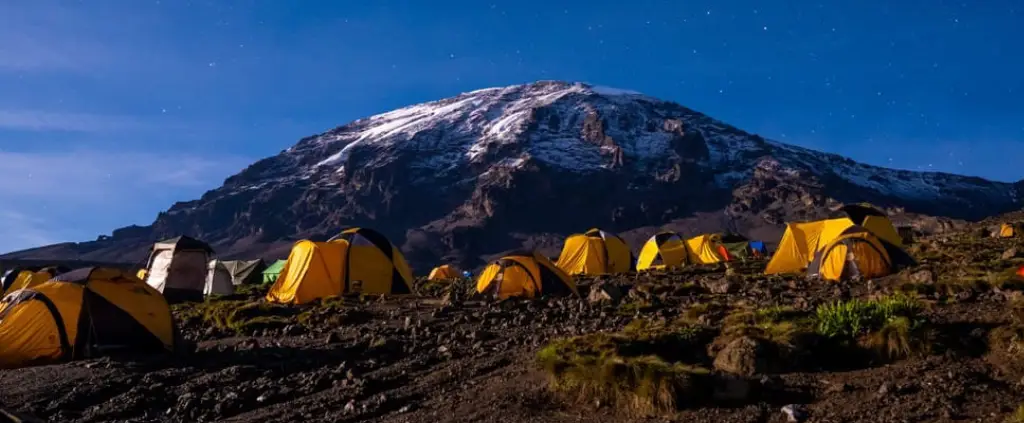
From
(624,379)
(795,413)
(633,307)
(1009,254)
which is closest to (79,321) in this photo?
(624,379)

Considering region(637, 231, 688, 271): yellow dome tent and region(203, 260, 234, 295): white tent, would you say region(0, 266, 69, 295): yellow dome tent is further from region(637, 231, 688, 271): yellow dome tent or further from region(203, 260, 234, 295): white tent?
region(637, 231, 688, 271): yellow dome tent

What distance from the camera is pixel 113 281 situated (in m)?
13.9

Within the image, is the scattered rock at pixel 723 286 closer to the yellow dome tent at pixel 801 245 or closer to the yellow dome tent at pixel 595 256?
the yellow dome tent at pixel 801 245

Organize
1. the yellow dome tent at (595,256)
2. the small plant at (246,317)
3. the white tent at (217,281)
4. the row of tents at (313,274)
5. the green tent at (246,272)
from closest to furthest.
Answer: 1. the row of tents at (313,274)
2. the small plant at (246,317)
3. the white tent at (217,281)
4. the yellow dome tent at (595,256)
5. the green tent at (246,272)

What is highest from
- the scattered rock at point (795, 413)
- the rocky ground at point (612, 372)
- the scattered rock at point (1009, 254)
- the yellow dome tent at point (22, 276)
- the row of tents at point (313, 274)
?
the yellow dome tent at point (22, 276)

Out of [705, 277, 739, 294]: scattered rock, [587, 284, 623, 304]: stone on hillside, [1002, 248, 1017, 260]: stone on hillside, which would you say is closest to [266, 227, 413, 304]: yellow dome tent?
[587, 284, 623, 304]: stone on hillside

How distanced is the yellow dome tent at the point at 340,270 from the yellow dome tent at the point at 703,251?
19.5m

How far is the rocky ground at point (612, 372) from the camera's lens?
753 centimetres

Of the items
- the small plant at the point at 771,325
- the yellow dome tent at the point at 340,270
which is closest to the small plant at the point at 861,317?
the small plant at the point at 771,325

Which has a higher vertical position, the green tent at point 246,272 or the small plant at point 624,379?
the green tent at point 246,272

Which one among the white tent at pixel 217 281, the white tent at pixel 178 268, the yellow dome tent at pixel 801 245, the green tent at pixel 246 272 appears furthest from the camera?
the green tent at pixel 246 272

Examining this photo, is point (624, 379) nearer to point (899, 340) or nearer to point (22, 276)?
point (899, 340)

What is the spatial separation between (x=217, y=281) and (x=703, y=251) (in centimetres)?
2416

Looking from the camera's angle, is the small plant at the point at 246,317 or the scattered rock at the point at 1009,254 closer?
the small plant at the point at 246,317
